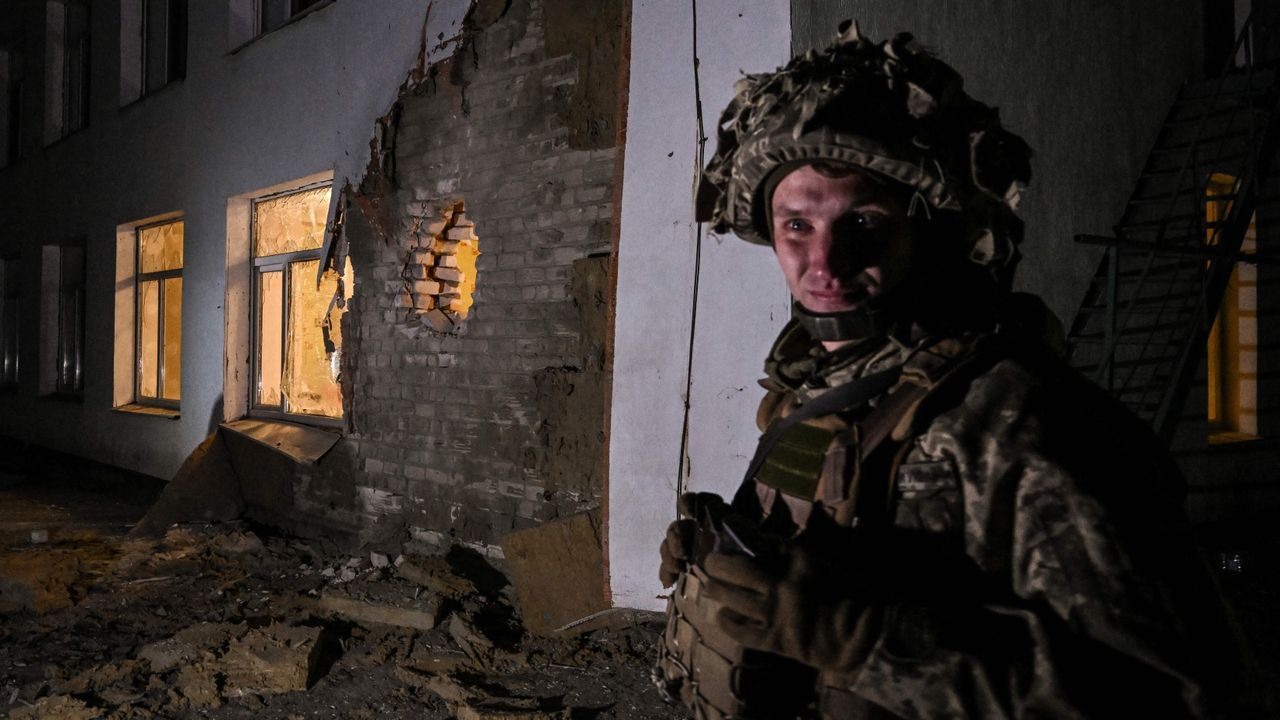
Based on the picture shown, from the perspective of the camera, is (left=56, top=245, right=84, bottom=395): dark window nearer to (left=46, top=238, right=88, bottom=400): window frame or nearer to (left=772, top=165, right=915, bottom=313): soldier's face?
(left=46, top=238, right=88, bottom=400): window frame

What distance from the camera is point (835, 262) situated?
1.25 metres

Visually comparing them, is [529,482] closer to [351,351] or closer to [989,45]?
[351,351]

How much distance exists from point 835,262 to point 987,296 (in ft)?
0.81

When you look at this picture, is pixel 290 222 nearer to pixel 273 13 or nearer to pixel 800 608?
pixel 273 13

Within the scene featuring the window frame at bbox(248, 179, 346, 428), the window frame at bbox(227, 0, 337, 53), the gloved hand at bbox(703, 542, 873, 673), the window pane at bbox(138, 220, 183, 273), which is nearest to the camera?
the gloved hand at bbox(703, 542, 873, 673)

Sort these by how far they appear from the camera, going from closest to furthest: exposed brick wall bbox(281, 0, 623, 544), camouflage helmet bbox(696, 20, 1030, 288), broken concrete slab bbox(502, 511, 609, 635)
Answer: camouflage helmet bbox(696, 20, 1030, 288)
broken concrete slab bbox(502, 511, 609, 635)
exposed brick wall bbox(281, 0, 623, 544)

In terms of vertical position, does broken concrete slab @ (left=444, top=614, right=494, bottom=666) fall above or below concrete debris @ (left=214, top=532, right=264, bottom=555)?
above

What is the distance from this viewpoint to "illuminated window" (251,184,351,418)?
630 cm

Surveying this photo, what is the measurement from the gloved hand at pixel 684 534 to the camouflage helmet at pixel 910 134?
1.94 ft

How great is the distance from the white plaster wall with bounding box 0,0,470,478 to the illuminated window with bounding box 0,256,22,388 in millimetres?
876

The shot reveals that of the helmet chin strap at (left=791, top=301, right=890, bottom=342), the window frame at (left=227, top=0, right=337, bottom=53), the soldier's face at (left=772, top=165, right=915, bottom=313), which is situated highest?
the window frame at (left=227, top=0, right=337, bottom=53)

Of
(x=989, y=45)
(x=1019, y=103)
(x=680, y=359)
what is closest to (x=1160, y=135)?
(x=1019, y=103)

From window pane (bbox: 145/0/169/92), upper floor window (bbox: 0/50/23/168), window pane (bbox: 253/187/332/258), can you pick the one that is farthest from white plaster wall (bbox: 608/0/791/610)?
upper floor window (bbox: 0/50/23/168)

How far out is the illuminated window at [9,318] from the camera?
11781mm
